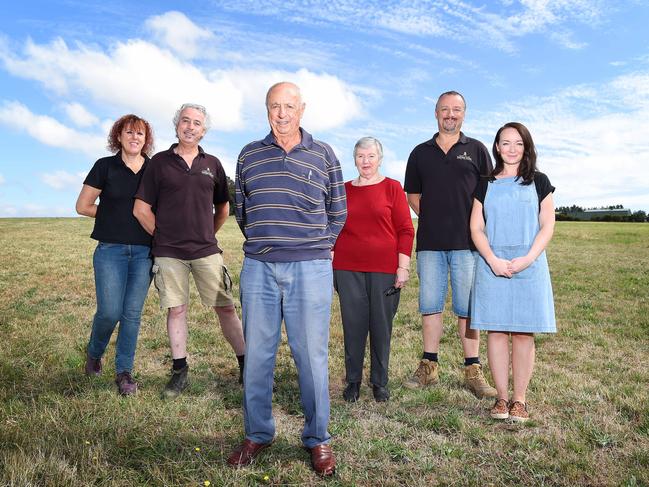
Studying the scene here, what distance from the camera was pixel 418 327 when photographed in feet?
31.1

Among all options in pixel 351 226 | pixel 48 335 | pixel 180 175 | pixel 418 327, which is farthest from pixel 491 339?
pixel 48 335

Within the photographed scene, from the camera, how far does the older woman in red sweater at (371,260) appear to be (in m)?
5.49

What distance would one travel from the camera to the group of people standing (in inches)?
157

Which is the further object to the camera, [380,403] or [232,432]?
[380,403]

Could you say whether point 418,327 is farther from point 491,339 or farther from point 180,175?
point 180,175

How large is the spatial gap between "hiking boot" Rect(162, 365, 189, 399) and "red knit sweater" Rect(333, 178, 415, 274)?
2001mm

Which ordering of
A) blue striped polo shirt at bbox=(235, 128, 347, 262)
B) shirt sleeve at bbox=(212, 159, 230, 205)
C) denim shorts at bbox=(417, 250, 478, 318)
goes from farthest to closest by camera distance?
denim shorts at bbox=(417, 250, 478, 318) < shirt sleeve at bbox=(212, 159, 230, 205) < blue striped polo shirt at bbox=(235, 128, 347, 262)

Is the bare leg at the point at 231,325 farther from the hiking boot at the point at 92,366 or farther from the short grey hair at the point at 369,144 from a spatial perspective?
the short grey hair at the point at 369,144

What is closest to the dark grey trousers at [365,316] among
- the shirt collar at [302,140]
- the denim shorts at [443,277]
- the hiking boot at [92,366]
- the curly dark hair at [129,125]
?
the denim shorts at [443,277]

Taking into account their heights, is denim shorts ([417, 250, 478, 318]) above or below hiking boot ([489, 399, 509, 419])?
above

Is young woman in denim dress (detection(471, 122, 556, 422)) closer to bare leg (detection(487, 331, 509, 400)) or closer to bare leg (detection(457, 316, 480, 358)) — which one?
bare leg (detection(487, 331, 509, 400))

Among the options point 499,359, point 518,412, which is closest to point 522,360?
point 499,359

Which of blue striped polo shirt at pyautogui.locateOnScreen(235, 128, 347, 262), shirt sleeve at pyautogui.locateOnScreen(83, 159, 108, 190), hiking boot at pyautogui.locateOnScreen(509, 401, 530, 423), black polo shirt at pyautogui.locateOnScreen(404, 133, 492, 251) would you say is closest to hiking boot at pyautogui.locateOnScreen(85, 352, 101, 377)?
shirt sleeve at pyautogui.locateOnScreen(83, 159, 108, 190)

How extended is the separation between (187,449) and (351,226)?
8.35 feet
